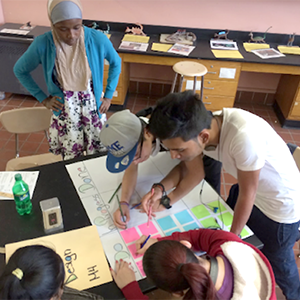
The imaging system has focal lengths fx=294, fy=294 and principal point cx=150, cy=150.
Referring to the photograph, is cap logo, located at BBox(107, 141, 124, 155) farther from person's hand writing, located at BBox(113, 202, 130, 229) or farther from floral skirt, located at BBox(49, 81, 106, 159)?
floral skirt, located at BBox(49, 81, 106, 159)

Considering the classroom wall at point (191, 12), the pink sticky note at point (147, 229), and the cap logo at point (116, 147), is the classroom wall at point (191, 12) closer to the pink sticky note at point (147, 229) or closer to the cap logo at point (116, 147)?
the cap logo at point (116, 147)

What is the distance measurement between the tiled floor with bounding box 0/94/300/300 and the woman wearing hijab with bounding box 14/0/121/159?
38.8 inches

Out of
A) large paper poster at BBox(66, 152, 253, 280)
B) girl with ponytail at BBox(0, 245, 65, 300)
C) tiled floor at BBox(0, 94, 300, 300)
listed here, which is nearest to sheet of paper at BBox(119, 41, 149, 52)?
tiled floor at BBox(0, 94, 300, 300)

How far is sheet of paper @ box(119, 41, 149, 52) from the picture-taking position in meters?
3.21

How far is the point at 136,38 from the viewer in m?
3.46

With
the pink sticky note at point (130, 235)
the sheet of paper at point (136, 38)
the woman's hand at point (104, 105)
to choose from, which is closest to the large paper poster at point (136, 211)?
the pink sticky note at point (130, 235)

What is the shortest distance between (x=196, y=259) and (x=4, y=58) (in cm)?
339

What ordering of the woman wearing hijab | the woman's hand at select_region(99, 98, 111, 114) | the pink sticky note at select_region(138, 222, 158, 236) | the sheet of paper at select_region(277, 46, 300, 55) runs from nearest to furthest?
the pink sticky note at select_region(138, 222, 158, 236)
the woman wearing hijab
the woman's hand at select_region(99, 98, 111, 114)
the sheet of paper at select_region(277, 46, 300, 55)

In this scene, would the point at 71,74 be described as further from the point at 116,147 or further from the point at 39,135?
the point at 39,135

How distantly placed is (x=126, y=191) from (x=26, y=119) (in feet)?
3.40

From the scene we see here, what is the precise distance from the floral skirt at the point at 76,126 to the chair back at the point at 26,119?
0.12 m

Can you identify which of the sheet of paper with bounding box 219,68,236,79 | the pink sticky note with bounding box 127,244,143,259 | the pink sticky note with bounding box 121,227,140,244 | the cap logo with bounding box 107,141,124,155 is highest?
the cap logo with bounding box 107,141,124,155

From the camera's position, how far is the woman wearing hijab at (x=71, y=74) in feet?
5.35

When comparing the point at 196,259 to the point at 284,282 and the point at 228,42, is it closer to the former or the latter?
the point at 284,282
